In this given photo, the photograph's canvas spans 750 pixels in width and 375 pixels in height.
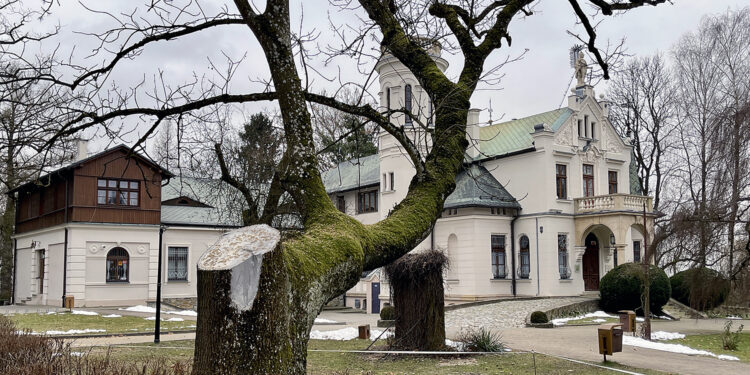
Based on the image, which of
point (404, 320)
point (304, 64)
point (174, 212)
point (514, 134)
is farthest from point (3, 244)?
point (304, 64)

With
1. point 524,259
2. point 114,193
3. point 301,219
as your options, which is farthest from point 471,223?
point 301,219

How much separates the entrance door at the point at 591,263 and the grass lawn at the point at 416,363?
2189 cm

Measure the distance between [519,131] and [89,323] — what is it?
886 inches

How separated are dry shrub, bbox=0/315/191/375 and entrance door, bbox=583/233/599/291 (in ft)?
96.5

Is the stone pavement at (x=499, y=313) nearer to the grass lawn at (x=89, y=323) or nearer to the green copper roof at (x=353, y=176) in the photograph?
the grass lawn at (x=89, y=323)

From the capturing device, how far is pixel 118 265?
3356 centimetres

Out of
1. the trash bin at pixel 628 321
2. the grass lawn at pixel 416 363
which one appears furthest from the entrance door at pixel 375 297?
the grass lawn at pixel 416 363

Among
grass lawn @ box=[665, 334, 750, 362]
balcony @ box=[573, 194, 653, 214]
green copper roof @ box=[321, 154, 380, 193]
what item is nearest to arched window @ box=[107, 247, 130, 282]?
green copper roof @ box=[321, 154, 380, 193]

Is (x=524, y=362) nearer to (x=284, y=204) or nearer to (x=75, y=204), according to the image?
(x=284, y=204)

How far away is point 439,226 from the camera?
34062 mm

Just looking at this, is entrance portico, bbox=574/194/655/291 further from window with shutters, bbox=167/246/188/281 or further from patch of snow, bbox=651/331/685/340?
window with shutters, bbox=167/246/188/281

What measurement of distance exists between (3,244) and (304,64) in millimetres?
44634

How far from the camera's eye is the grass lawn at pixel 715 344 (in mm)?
16094

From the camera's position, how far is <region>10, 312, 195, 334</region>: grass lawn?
2134 centimetres
